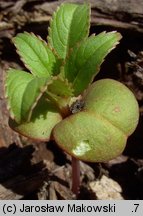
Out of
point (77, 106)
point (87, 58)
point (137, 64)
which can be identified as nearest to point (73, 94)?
point (77, 106)

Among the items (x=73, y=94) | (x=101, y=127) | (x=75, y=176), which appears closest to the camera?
(x=101, y=127)

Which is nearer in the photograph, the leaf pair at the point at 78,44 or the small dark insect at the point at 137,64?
the leaf pair at the point at 78,44

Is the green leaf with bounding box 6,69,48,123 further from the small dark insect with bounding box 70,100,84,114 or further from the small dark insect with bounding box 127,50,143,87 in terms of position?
the small dark insect with bounding box 127,50,143,87

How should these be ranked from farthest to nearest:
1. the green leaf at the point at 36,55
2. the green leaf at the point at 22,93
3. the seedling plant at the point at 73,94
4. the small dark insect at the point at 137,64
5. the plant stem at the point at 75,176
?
the small dark insect at the point at 137,64 < the plant stem at the point at 75,176 < the green leaf at the point at 36,55 < the seedling plant at the point at 73,94 < the green leaf at the point at 22,93

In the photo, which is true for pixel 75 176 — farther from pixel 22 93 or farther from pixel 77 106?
pixel 22 93

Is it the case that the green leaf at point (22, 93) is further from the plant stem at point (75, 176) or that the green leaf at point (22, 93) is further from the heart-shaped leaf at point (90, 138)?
the plant stem at point (75, 176)

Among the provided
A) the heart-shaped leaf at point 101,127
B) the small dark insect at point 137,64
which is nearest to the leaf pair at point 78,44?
the heart-shaped leaf at point 101,127

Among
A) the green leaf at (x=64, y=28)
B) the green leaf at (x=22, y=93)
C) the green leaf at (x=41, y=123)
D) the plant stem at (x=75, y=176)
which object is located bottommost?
the plant stem at (x=75, y=176)

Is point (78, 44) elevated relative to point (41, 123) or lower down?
elevated

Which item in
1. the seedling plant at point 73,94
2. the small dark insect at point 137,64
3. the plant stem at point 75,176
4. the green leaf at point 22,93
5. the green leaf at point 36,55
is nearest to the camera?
Result: the green leaf at point 22,93
